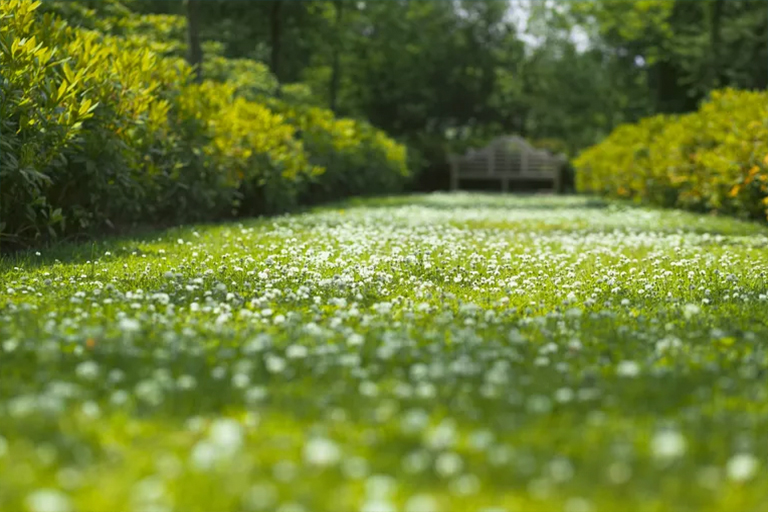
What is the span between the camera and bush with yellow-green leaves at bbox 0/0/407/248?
31.1ft

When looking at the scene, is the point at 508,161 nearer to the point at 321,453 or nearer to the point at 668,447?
the point at 668,447

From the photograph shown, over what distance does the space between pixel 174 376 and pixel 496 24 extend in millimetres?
58404

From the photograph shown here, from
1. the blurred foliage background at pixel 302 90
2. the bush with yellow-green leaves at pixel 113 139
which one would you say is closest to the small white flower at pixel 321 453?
the bush with yellow-green leaves at pixel 113 139

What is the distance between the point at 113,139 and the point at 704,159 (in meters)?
12.7

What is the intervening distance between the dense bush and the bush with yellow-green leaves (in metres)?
8.91

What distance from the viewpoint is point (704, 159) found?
1903 cm

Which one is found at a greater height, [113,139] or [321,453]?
[113,139]

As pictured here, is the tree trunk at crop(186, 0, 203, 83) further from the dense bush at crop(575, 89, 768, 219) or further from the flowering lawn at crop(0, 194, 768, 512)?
the flowering lawn at crop(0, 194, 768, 512)

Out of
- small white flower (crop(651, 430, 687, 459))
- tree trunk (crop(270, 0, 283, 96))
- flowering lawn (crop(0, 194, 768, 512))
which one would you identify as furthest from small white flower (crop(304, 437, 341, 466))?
tree trunk (crop(270, 0, 283, 96))

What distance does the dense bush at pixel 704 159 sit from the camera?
1695 cm

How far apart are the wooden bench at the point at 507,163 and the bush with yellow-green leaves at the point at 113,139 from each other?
28.0 metres

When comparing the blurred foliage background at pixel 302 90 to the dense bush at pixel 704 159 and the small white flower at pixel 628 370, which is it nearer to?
the dense bush at pixel 704 159

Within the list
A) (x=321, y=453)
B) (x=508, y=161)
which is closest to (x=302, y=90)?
(x=508, y=161)

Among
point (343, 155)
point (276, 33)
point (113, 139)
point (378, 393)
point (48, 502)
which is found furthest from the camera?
point (276, 33)
